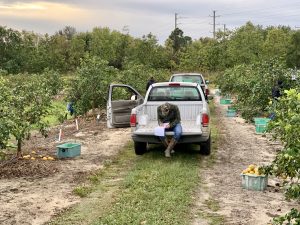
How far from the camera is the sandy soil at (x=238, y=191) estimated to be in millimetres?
7074

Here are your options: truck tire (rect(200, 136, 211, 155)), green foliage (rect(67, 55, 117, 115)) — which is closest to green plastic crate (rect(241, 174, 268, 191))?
truck tire (rect(200, 136, 211, 155))

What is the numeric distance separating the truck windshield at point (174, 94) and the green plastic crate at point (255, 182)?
4.12 meters

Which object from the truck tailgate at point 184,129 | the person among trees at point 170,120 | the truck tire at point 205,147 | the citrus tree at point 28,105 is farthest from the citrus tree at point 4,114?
the truck tire at point 205,147

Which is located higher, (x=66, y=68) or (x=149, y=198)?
(x=66, y=68)

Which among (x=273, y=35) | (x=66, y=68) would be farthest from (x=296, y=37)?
(x=66, y=68)

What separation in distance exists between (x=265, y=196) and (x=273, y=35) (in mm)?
58154

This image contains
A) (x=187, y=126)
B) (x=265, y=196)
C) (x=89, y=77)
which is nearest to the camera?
(x=265, y=196)

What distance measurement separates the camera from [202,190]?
27.5ft

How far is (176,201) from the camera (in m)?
7.51

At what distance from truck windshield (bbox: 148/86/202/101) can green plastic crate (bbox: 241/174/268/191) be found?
4.12 m

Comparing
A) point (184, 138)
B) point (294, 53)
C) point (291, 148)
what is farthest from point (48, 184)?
point (294, 53)

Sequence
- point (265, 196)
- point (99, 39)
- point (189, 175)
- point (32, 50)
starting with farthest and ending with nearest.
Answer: point (99, 39)
point (32, 50)
point (189, 175)
point (265, 196)

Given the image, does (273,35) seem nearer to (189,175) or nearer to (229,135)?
(229,135)

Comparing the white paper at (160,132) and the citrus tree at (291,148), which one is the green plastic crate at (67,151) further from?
the citrus tree at (291,148)
